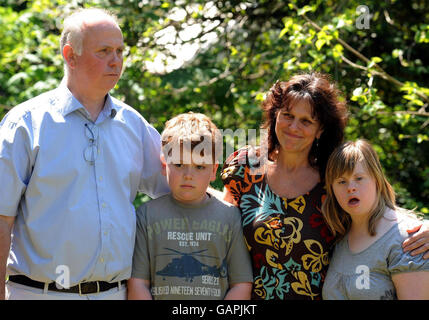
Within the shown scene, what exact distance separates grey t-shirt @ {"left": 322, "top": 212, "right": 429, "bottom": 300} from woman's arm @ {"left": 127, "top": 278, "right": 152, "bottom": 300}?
0.86 meters

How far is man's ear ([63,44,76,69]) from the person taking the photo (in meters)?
2.74

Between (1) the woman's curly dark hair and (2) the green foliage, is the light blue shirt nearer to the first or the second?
(1) the woman's curly dark hair

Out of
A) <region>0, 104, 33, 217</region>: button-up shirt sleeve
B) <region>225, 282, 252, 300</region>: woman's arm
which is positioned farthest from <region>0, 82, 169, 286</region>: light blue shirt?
<region>225, 282, 252, 300</region>: woman's arm

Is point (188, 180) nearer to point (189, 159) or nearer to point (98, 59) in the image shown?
point (189, 159)

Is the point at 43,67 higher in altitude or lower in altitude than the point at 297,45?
higher

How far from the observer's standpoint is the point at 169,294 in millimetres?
2740

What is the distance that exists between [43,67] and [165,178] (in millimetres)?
3182

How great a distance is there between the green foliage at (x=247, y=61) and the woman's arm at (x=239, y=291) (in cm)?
256

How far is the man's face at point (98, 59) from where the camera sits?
2.71 m

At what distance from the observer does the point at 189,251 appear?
2768 millimetres

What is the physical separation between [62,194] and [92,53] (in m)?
0.67
